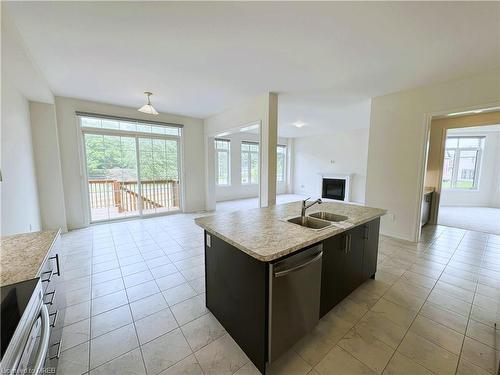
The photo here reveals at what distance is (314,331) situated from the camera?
1.71 m

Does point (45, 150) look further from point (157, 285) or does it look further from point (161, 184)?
point (157, 285)

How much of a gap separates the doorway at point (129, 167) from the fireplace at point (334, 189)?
5.57m

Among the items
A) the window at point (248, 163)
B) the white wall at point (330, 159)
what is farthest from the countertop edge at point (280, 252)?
the window at point (248, 163)

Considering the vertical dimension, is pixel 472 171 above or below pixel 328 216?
above

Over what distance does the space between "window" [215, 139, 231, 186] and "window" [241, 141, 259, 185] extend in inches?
25.1

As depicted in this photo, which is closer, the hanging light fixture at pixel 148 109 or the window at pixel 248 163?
the hanging light fixture at pixel 148 109

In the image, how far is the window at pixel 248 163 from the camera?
805 cm

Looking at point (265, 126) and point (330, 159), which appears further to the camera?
point (330, 159)

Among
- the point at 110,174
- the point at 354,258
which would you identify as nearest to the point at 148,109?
the point at 110,174

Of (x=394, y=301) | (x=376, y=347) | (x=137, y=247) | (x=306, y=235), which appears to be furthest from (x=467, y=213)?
(x=137, y=247)

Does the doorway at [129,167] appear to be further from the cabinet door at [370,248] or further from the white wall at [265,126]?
the cabinet door at [370,248]

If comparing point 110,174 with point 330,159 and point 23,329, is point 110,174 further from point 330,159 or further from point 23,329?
point 330,159

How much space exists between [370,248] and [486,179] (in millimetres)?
7751

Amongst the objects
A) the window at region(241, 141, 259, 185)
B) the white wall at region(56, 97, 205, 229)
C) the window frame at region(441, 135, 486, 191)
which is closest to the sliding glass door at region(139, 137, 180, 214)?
the white wall at region(56, 97, 205, 229)
